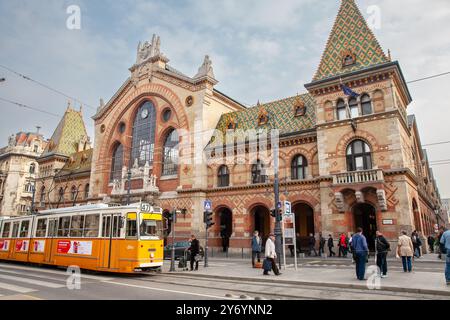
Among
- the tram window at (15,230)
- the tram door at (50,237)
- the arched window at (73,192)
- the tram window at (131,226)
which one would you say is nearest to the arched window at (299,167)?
the tram window at (131,226)

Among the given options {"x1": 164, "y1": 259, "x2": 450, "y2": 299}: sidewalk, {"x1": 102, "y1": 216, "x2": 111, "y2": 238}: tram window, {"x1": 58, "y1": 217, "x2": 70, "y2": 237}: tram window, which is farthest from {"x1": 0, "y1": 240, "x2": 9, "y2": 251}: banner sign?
{"x1": 164, "y1": 259, "x2": 450, "y2": 299}: sidewalk

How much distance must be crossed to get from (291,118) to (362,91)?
665 centimetres

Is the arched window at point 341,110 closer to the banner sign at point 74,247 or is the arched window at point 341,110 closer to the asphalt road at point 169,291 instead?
the asphalt road at point 169,291

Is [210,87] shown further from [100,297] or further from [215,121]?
[100,297]

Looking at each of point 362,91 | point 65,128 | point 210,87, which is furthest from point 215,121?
point 65,128

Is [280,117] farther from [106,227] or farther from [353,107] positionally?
[106,227]

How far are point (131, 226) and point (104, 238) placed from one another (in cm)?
157

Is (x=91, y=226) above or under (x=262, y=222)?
under

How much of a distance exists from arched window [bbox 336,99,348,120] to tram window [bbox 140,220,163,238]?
16.5m

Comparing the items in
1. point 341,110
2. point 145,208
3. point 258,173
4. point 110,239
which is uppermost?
point 341,110

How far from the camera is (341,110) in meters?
25.3

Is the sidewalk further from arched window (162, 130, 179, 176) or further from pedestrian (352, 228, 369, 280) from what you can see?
arched window (162, 130, 179, 176)

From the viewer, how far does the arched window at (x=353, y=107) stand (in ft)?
80.5

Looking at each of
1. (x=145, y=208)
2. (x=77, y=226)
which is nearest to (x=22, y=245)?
(x=77, y=226)
